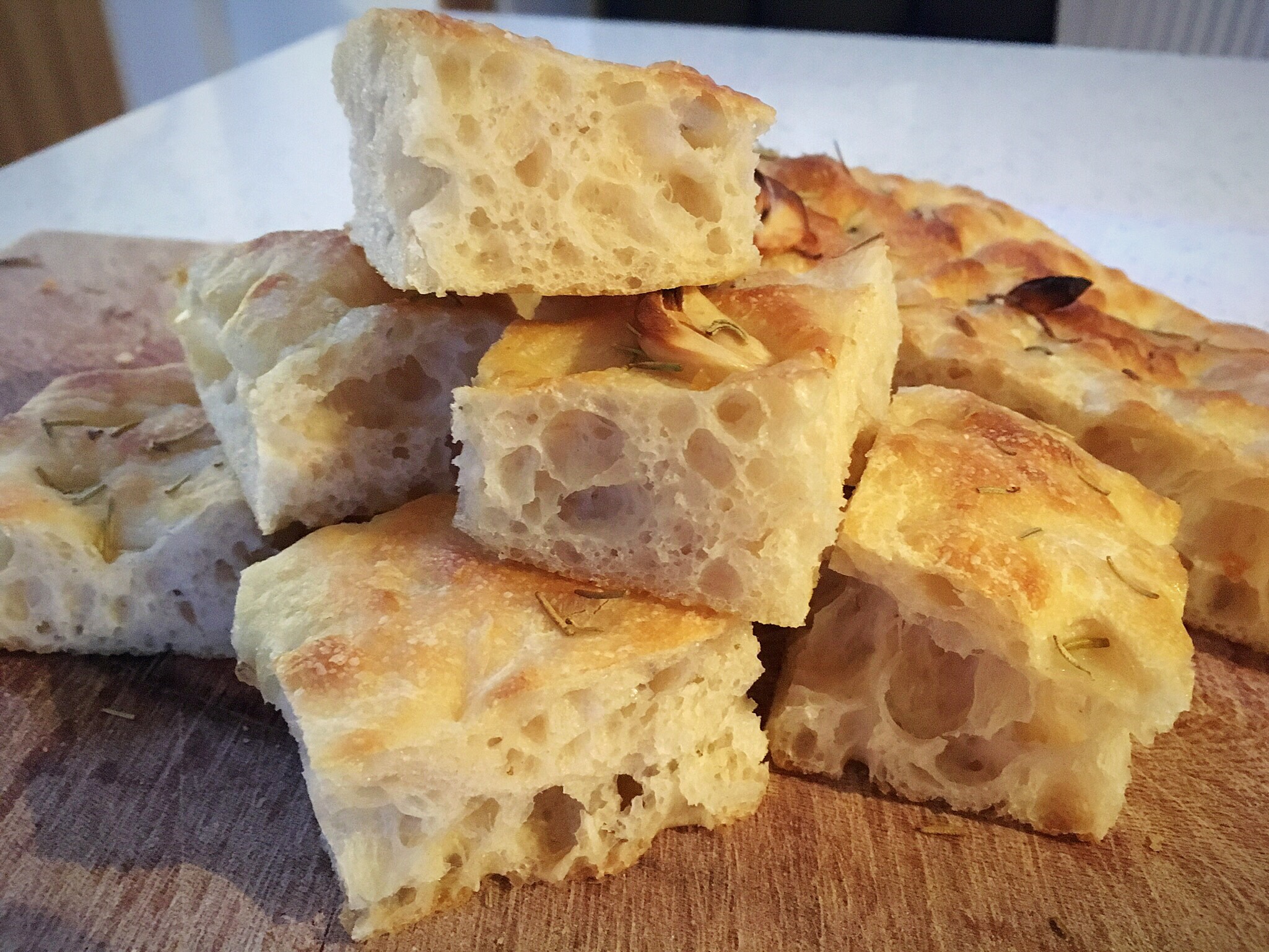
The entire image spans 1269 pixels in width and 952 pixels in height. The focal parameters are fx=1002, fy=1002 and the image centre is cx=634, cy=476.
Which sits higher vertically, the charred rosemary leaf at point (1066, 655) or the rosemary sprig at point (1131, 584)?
the rosemary sprig at point (1131, 584)

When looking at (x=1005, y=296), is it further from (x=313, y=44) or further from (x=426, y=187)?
(x=313, y=44)

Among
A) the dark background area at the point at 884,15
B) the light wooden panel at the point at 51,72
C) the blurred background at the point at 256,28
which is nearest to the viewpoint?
the light wooden panel at the point at 51,72

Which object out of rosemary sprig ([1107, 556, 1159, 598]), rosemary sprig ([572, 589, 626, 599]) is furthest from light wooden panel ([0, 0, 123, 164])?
rosemary sprig ([1107, 556, 1159, 598])

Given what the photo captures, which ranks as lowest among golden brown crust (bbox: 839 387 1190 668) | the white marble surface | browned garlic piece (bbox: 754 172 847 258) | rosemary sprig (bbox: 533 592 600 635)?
the white marble surface

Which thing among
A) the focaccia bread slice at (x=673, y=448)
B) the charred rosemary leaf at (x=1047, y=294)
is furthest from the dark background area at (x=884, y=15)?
the focaccia bread slice at (x=673, y=448)

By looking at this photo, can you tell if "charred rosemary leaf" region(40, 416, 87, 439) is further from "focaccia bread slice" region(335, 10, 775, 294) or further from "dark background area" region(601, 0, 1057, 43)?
"dark background area" region(601, 0, 1057, 43)

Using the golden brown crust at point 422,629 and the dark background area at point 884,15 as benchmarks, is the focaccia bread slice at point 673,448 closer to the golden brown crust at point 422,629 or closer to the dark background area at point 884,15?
the golden brown crust at point 422,629
